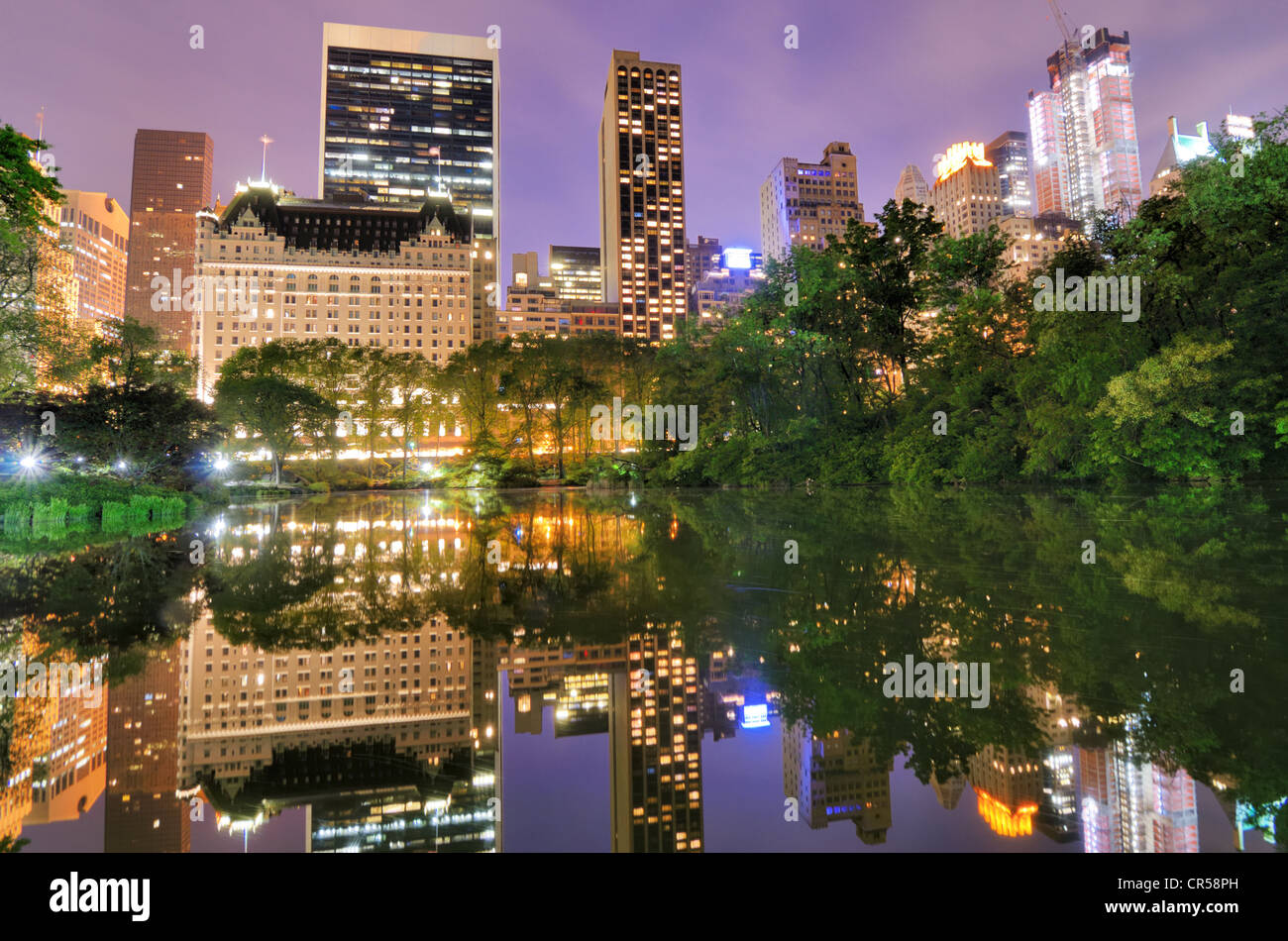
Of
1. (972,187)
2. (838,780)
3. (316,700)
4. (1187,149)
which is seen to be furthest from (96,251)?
(1187,149)

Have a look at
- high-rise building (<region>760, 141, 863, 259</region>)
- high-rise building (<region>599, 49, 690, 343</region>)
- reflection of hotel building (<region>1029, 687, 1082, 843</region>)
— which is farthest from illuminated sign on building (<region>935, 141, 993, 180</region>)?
reflection of hotel building (<region>1029, 687, 1082, 843</region>)

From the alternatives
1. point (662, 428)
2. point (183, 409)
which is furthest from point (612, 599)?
point (662, 428)

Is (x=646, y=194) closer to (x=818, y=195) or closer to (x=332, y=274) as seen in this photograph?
(x=818, y=195)

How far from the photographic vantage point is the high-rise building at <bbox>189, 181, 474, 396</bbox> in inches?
4427

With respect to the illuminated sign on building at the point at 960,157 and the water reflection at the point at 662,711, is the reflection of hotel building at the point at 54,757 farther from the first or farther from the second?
the illuminated sign on building at the point at 960,157

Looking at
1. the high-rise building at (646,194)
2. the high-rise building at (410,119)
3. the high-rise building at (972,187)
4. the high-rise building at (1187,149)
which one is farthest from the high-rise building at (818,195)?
the high-rise building at (410,119)

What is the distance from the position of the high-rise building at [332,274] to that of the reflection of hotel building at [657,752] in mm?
116529

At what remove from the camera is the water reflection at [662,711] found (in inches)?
82.9

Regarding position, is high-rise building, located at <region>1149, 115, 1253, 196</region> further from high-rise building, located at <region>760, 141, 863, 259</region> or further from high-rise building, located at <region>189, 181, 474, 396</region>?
high-rise building, located at <region>189, 181, 474, 396</region>

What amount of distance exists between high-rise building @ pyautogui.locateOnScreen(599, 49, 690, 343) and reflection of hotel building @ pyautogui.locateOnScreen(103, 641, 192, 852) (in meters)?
160

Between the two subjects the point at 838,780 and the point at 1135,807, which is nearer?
the point at 1135,807

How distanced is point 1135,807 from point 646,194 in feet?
576

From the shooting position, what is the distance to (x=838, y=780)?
232 cm
